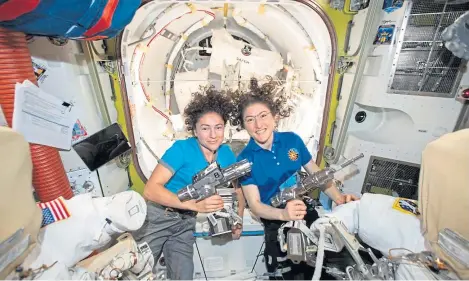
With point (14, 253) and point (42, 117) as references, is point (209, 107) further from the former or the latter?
point (14, 253)

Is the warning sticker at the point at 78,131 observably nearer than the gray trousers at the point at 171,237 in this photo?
Yes

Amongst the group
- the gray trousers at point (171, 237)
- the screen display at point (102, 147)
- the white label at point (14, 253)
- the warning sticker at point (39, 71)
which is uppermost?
the warning sticker at point (39, 71)

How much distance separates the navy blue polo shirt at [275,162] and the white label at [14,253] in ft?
3.83

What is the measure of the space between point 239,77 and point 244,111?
35.0 inches

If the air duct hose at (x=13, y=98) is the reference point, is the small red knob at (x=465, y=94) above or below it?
above

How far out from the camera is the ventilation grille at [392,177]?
191 cm

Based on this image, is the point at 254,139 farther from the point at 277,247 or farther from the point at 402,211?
the point at 402,211

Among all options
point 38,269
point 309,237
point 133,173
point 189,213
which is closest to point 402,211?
point 309,237

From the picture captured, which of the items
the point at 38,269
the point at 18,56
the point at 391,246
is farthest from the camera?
the point at 391,246

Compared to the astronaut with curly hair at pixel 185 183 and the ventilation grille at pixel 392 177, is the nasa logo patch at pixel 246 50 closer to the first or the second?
the astronaut with curly hair at pixel 185 183

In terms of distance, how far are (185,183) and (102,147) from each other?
2.36ft

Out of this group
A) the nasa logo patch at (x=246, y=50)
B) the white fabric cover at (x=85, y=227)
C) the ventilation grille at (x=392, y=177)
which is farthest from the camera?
the nasa logo patch at (x=246, y=50)

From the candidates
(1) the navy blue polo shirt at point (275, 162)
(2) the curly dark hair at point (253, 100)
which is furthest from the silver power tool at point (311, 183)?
(2) the curly dark hair at point (253, 100)

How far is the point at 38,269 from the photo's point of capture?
94cm
